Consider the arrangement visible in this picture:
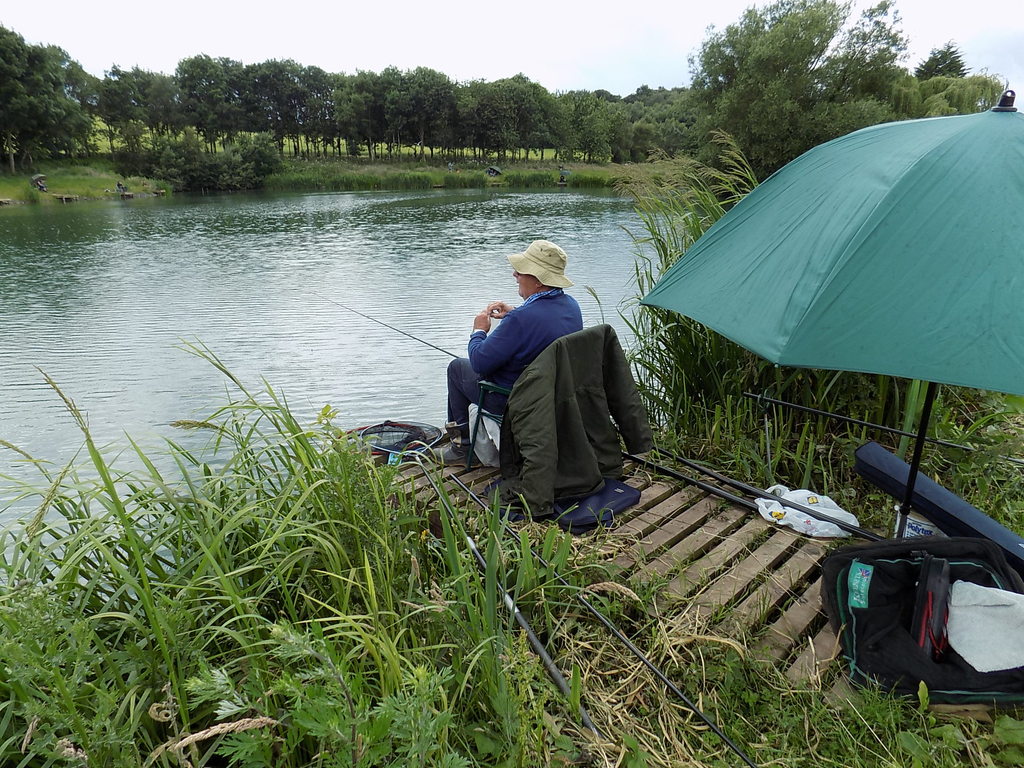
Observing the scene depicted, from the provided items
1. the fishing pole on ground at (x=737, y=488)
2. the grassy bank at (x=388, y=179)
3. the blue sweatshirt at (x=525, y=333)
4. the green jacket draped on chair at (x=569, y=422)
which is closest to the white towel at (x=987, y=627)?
the fishing pole on ground at (x=737, y=488)

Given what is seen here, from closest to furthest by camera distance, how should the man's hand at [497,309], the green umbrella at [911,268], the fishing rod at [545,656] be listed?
the green umbrella at [911,268], the fishing rod at [545,656], the man's hand at [497,309]

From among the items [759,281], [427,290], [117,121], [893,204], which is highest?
[117,121]

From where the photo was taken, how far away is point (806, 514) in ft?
8.32

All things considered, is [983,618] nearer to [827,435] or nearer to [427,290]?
[827,435]

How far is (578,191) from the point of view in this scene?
114ft

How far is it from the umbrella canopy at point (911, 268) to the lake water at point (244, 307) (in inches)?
82.7

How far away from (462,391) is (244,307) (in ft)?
23.9

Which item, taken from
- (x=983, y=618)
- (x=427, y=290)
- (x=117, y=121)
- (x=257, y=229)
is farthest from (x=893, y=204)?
(x=117, y=121)

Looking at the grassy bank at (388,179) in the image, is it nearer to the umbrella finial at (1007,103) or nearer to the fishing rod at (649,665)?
the umbrella finial at (1007,103)

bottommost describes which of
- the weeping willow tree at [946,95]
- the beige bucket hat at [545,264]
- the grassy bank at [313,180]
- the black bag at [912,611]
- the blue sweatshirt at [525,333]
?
the black bag at [912,611]

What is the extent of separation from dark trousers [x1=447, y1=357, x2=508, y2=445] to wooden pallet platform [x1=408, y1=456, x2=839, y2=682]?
64 cm

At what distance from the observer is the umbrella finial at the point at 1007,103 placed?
174 centimetres

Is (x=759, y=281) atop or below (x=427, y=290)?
atop

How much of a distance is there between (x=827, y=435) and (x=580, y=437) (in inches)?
58.9
